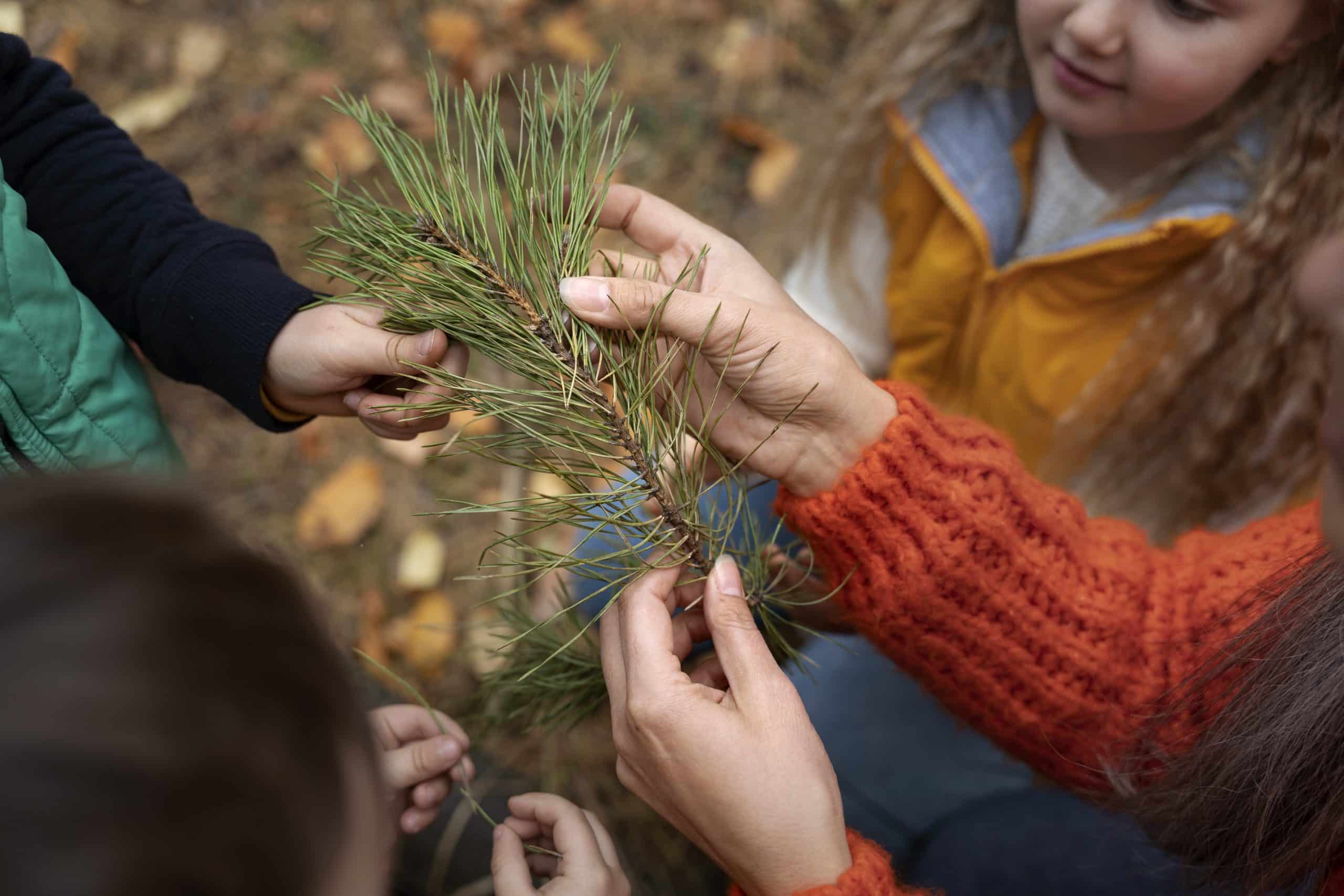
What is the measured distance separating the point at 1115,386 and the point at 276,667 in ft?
3.55

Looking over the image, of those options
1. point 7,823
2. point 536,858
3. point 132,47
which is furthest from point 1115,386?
point 132,47

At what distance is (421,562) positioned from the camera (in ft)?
4.91

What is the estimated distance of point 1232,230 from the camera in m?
1.03

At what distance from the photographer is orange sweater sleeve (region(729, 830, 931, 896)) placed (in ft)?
2.16

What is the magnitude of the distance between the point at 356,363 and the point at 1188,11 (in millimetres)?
→ 891

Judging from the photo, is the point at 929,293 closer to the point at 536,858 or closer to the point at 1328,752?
the point at 1328,752

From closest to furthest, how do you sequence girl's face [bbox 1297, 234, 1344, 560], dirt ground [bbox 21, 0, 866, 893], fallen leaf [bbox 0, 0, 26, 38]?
1. girl's face [bbox 1297, 234, 1344, 560]
2. dirt ground [bbox 21, 0, 866, 893]
3. fallen leaf [bbox 0, 0, 26, 38]

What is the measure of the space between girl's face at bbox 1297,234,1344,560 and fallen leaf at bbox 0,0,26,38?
2.01 metres

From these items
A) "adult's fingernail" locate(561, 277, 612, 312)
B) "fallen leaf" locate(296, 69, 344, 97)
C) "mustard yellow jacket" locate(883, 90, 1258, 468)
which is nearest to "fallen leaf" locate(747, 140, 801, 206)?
"mustard yellow jacket" locate(883, 90, 1258, 468)

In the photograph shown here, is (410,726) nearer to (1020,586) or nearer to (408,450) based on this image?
(1020,586)

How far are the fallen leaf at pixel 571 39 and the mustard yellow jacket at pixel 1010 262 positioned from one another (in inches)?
35.7

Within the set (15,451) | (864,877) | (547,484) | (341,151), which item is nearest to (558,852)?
(864,877)

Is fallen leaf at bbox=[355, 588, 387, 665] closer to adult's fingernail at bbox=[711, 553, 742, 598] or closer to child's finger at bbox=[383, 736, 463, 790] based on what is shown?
child's finger at bbox=[383, 736, 463, 790]

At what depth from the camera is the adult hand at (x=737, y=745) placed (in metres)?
0.66
